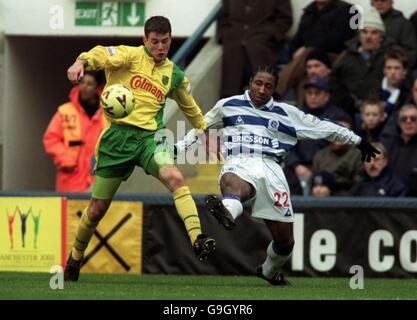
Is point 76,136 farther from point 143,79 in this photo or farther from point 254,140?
point 254,140

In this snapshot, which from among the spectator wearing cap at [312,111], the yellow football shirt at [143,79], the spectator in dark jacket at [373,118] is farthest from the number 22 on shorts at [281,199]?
the spectator in dark jacket at [373,118]

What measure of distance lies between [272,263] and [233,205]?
1235 mm

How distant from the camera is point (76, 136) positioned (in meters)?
16.9

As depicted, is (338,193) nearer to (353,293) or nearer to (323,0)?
(323,0)

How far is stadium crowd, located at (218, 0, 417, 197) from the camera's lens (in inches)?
609

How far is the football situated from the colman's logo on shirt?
1.00ft

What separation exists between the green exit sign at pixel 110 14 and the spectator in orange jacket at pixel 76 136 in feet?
4.85

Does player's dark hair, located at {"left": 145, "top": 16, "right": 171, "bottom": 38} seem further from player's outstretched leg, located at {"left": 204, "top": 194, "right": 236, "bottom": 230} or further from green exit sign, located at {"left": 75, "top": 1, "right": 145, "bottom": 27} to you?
green exit sign, located at {"left": 75, "top": 1, "right": 145, "bottom": 27}

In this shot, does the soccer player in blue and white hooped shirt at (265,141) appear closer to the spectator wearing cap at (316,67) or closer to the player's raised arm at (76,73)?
the player's raised arm at (76,73)

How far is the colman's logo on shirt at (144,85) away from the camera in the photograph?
1235cm

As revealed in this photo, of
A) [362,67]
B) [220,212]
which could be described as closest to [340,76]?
[362,67]

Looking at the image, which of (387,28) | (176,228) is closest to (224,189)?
(176,228)


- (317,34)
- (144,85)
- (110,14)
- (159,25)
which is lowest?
(144,85)

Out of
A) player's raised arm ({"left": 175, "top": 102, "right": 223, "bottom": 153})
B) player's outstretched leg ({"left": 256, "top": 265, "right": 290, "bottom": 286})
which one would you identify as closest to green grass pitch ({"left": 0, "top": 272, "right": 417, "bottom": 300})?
player's outstretched leg ({"left": 256, "top": 265, "right": 290, "bottom": 286})
